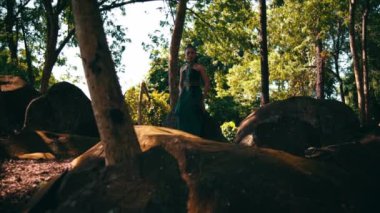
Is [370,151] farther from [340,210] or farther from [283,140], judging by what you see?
[283,140]

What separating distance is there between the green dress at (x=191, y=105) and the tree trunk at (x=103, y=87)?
105 inches

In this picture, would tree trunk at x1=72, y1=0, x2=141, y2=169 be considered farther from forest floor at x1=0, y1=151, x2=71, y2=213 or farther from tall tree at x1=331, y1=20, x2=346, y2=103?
tall tree at x1=331, y1=20, x2=346, y2=103

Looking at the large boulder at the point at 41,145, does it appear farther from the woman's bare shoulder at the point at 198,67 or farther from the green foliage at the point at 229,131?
the green foliage at the point at 229,131

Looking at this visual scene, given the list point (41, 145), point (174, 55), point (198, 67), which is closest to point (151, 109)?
point (174, 55)

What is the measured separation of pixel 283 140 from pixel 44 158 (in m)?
5.60

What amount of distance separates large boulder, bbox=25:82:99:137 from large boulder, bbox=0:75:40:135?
137 cm

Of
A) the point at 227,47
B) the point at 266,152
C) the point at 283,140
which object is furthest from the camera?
the point at 227,47

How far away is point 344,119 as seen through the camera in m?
13.0

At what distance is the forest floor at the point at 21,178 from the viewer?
6749 millimetres

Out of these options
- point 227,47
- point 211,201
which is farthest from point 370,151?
point 227,47

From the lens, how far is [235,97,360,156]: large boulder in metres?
11.6

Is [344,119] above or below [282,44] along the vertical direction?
below

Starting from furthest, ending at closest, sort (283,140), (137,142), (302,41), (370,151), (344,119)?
(302,41) < (344,119) < (283,140) < (370,151) < (137,142)

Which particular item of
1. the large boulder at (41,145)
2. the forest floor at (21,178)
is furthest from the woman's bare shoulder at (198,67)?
the large boulder at (41,145)
